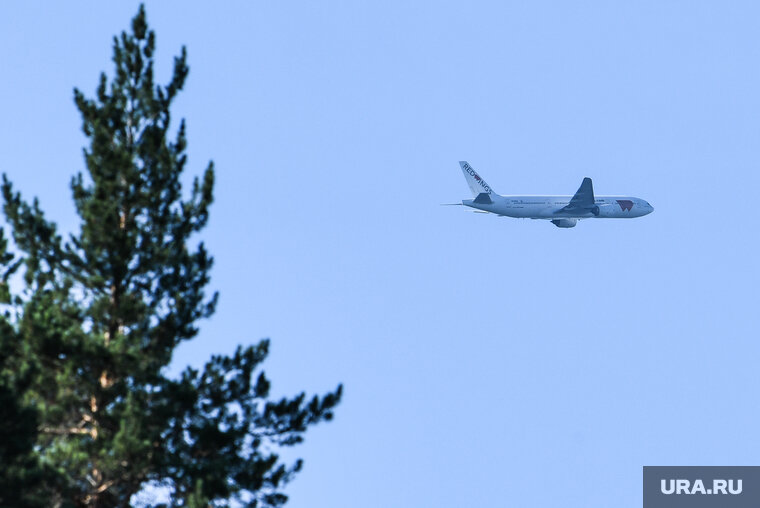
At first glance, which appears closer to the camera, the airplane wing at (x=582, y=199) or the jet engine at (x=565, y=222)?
the airplane wing at (x=582, y=199)

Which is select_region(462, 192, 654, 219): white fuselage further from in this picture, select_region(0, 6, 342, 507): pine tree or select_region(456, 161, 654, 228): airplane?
select_region(0, 6, 342, 507): pine tree

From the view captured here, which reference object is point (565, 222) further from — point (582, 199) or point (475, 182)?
point (475, 182)

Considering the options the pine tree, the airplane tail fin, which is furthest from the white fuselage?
the pine tree

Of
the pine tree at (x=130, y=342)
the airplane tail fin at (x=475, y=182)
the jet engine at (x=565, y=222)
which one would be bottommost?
the pine tree at (x=130, y=342)

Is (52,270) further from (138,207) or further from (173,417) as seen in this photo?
(173,417)

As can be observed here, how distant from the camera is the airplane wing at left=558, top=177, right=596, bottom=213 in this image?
395ft

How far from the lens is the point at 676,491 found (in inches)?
2164

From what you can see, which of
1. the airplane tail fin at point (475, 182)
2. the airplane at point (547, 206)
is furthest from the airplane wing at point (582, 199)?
the airplane tail fin at point (475, 182)

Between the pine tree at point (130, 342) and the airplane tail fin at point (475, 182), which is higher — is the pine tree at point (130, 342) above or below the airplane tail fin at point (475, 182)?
below

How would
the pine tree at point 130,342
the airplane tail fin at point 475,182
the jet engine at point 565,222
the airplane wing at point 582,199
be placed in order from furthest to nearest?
the airplane tail fin at point 475,182 < the jet engine at point 565,222 < the airplane wing at point 582,199 < the pine tree at point 130,342

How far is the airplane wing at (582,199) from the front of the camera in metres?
120

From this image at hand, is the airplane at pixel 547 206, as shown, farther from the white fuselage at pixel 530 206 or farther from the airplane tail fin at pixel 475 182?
the airplane tail fin at pixel 475 182

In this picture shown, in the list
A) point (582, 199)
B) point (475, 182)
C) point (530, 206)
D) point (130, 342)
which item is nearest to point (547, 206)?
point (530, 206)

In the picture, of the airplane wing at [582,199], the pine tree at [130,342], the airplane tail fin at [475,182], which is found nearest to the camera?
the pine tree at [130,342]
